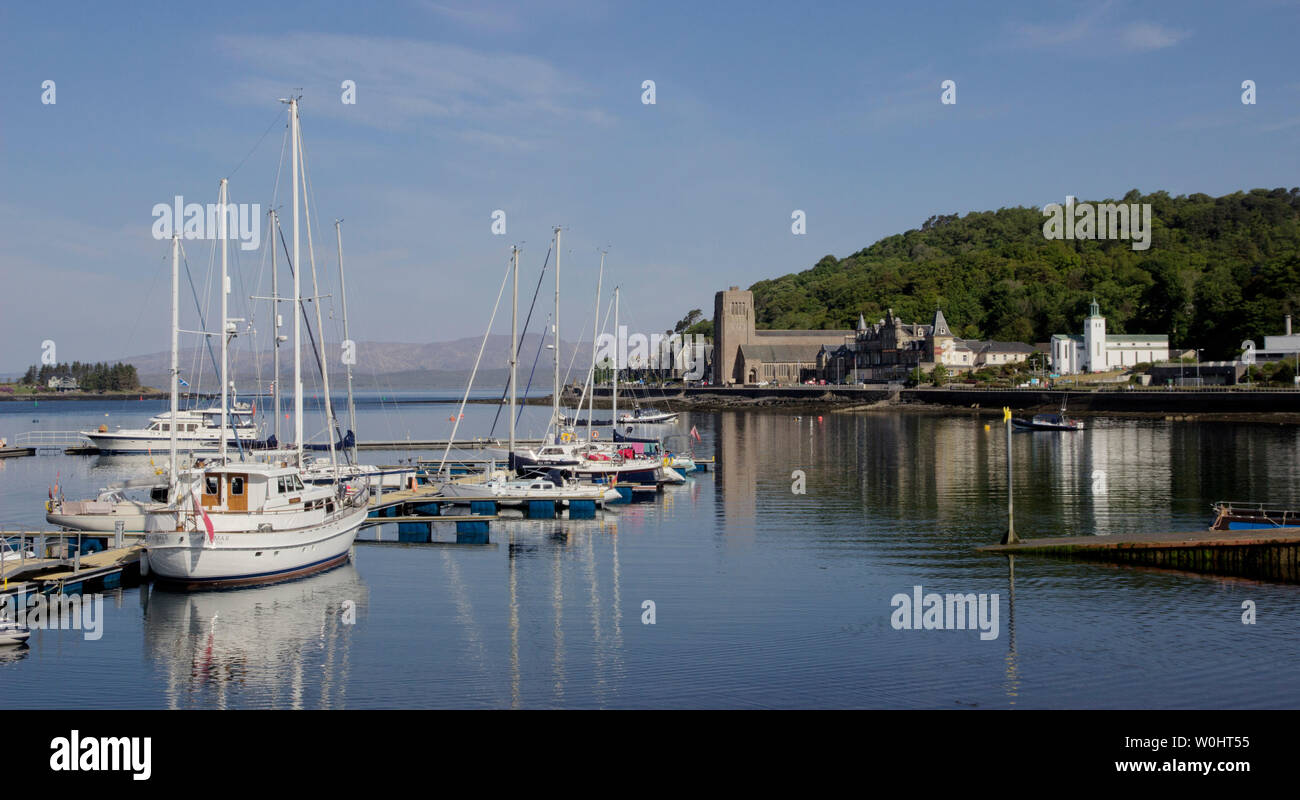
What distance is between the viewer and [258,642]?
27.0 metres

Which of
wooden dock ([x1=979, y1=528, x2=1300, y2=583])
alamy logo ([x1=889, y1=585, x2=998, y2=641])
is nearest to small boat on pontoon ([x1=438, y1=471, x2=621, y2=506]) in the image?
alamy logo ([x1=889, y1=585, x2=998, y2=641])

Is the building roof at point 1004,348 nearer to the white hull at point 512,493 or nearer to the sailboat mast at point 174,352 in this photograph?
the white hull at point 512,493

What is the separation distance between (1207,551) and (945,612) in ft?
33.2

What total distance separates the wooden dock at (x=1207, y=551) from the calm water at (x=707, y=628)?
104 centimetres

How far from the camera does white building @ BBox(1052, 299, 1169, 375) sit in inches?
6156

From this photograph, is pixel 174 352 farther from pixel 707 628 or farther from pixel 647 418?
pixel 647 418

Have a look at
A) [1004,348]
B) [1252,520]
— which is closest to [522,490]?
[1252,520]

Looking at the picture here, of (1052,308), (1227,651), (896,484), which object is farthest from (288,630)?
(1052,308)

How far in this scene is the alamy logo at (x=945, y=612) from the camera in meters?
28.2

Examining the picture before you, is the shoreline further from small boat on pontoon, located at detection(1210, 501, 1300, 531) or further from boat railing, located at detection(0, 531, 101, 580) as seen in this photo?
boat railing, located at detection(0, 531, 101, 580)

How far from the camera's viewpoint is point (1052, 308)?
190 metres
